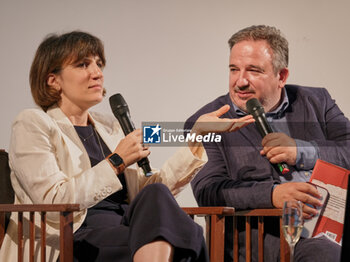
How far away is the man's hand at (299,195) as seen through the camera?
2273mm

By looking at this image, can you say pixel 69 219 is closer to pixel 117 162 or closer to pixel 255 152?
pixel 117 162

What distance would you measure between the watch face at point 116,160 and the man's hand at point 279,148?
62 centimetres

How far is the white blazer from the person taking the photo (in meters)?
2.11

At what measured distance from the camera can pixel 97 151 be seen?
95.5 inches

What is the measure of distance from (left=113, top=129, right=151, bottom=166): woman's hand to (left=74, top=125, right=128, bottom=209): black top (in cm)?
23

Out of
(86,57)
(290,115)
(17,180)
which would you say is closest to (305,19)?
(290,115)

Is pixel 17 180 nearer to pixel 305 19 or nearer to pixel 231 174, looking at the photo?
pixel 231 174

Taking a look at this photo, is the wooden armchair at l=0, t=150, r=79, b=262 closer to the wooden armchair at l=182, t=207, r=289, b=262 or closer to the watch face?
the watch face

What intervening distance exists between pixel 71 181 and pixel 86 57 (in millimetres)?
604

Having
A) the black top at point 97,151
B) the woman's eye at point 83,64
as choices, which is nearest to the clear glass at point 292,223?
the black top at point 97,151

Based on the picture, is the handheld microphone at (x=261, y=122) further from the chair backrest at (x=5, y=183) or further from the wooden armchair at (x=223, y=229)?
the chair backrest at (x=5, y=183)

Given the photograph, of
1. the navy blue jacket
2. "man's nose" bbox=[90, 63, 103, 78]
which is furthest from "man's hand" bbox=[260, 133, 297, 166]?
"man's nose" bbox=[90, 63, 103, 78]

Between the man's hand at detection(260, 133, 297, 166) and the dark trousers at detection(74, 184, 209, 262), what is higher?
the man's hand at detection(260, 133, 297, 166)

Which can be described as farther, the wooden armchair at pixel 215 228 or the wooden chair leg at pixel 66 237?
the wooden armchair at pixel 215 228
